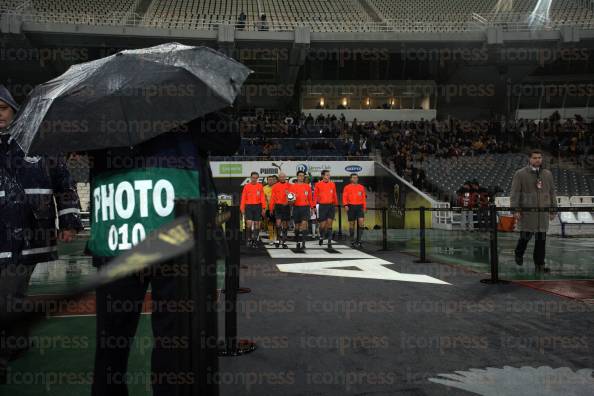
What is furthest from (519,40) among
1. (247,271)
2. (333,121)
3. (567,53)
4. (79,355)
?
(79,355)

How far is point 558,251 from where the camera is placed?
380 inches

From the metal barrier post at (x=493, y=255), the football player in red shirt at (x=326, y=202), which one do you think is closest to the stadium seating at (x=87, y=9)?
the football player in red shirt at (x=326, y=202)

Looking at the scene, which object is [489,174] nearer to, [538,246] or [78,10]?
[538,246]

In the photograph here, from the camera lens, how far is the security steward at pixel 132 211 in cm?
181

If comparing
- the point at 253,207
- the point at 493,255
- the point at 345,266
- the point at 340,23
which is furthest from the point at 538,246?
the point at 340,23

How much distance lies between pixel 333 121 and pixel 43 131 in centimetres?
2734

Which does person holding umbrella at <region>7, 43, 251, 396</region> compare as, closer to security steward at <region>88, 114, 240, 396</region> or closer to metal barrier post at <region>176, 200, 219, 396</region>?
security steward at <region>88, 114, 240, 396</region>

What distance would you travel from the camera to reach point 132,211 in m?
1.82

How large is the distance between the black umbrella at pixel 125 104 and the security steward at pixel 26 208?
1221 mm

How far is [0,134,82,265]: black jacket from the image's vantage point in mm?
2918

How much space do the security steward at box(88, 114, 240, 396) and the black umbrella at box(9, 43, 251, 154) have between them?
11 cm

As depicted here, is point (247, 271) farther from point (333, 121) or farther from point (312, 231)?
point (333, 121)

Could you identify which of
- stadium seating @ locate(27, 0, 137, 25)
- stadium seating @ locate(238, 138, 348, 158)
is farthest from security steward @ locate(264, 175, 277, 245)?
stadium seating @ locate(27, 0, 137, 25)

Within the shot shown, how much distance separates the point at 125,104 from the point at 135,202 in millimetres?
406
